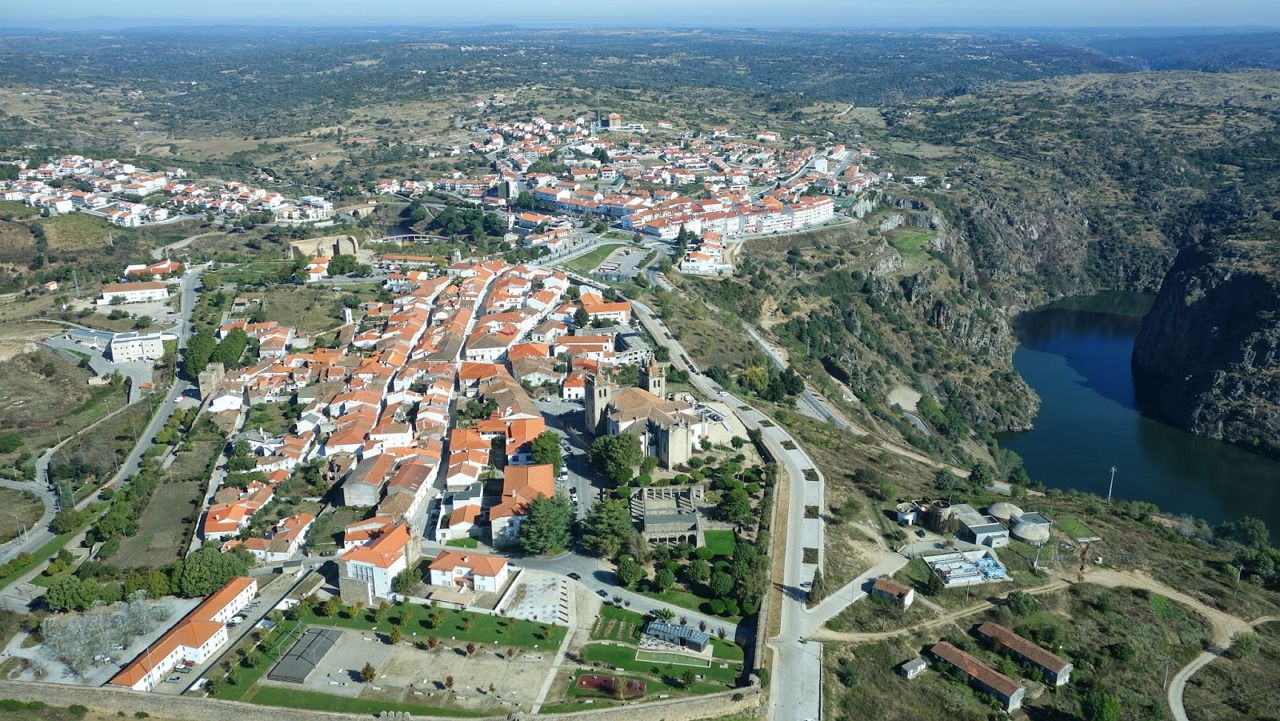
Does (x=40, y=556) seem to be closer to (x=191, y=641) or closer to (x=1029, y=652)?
(x=191, y=641)

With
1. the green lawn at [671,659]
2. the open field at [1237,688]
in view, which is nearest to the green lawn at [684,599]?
the green lawn at [671,659]

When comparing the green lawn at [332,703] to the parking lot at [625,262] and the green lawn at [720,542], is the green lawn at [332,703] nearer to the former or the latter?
the green lawn at [720,542]

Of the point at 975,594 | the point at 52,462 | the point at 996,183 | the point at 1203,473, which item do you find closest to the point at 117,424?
the point at 52,462

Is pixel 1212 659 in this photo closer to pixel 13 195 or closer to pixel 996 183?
pixel 996 183

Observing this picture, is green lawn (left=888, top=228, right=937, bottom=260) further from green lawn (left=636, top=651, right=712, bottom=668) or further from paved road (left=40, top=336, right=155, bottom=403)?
green lawn (left=636, top=651, right=712, bottom=668)

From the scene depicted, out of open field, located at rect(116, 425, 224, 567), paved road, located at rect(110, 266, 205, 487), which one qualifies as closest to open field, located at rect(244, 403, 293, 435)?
open field, located at rect(116, 425, 224, 567)
